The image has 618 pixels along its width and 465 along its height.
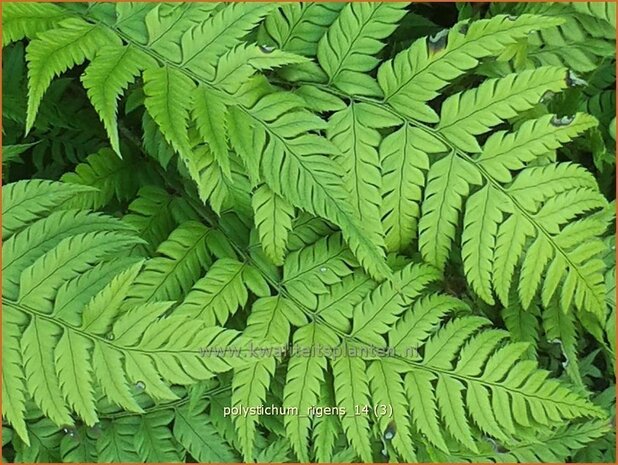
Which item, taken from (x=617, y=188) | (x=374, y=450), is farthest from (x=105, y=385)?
(x=617, y=188)

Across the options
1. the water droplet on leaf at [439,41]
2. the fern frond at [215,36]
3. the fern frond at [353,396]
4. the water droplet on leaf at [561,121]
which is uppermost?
the fern frond at [215,36]

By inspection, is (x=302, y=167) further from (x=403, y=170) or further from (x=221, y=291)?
(x=221, y=291)

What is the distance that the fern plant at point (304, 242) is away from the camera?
1590mm

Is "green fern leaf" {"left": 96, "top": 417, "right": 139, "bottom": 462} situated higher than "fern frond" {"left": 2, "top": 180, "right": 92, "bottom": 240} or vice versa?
"fern frond" {"left": 2, "top": 180, "right": 92, "bottom": 240}

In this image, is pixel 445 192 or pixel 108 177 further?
pixel 108 177

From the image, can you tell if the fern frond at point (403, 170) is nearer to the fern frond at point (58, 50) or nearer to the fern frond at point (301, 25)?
the fern frond at point (301, 25)

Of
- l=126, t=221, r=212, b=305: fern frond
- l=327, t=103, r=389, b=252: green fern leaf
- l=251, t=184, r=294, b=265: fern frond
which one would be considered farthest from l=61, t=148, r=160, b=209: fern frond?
l=327, t=103, r=389, b=252: green fern leaf

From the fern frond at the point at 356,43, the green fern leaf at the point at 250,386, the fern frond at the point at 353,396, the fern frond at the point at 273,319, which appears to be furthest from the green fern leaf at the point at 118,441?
the fern frond at the point at 356,43

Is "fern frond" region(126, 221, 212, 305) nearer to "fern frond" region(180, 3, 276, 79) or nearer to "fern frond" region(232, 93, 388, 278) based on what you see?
"fern frond" region(232, 93, 388, 278)

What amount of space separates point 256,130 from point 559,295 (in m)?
0.88

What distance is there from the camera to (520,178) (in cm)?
170

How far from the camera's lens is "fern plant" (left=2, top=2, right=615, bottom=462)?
1590 mm

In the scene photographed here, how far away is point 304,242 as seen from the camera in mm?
1842

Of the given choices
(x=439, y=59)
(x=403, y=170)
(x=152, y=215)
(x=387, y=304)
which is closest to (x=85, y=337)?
(x=152, y=215)
